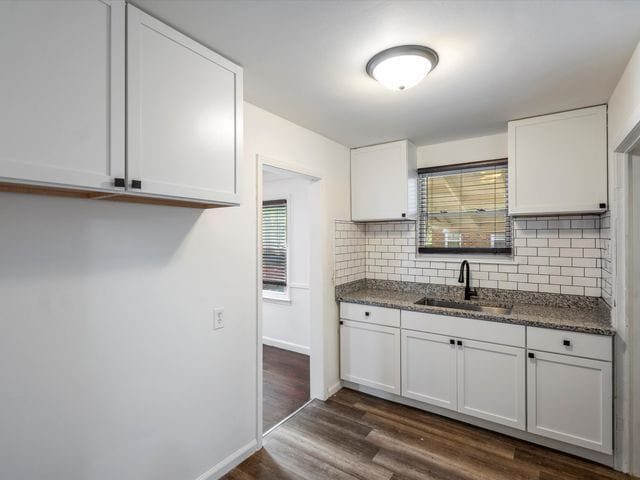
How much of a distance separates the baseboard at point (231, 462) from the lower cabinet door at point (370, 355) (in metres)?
1.12

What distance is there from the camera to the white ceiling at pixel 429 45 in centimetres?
134

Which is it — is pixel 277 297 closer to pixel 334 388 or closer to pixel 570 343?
pixel 334 388

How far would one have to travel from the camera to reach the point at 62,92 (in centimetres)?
110

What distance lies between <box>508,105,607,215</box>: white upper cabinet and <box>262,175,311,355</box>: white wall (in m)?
2.25

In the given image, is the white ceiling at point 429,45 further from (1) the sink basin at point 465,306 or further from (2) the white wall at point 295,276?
(2) the white wall at point 295,276

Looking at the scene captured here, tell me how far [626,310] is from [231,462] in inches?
99.9

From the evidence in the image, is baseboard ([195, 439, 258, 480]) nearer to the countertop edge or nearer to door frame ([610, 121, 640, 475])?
the countertop edge

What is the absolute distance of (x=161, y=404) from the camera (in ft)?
5.68

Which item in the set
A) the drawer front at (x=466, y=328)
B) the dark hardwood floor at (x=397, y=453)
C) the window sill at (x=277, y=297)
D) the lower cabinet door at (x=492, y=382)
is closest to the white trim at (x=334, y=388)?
the dark hardwood floor at (x=397, y=453)

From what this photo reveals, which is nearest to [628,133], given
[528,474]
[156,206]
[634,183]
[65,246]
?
[634,183]

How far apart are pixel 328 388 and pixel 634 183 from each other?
8.64 feet

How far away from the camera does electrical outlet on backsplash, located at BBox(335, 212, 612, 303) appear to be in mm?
2527

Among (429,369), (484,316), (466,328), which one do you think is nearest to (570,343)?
(484,316)

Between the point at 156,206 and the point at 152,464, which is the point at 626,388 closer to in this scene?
the point at 152,464
